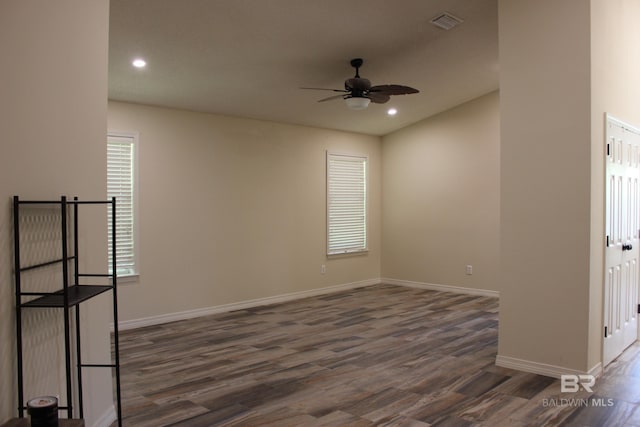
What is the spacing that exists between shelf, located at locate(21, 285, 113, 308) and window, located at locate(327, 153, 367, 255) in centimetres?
534

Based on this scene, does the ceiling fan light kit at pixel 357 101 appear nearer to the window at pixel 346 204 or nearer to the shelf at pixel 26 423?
the window at pixel 346 204

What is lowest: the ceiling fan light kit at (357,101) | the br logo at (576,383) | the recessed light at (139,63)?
the br logo at (576,383)

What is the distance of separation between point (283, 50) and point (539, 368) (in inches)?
144

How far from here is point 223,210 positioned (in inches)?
241

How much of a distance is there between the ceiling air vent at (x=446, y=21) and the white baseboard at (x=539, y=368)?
3.10 meters

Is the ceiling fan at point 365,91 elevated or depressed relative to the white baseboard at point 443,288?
elevated

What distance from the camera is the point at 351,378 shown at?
145 inches

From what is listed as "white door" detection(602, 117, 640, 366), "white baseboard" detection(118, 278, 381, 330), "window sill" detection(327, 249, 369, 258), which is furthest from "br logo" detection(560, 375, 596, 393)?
Answer: "window sill" detection(327, 249, 369, 258)

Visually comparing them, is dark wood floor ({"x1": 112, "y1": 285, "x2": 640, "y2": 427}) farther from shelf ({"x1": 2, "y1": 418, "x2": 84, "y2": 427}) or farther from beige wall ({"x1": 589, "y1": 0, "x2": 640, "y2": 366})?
shelf ({"x1": 2, "y1": 418, "x2": 84, "y2": 427})

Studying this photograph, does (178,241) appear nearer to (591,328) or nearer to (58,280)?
(58,280)

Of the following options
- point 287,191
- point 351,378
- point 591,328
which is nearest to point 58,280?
point 351,378

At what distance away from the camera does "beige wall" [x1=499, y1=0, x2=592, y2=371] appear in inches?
137

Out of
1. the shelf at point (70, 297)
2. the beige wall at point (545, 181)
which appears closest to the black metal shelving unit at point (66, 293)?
the shelf at point (70, 297)

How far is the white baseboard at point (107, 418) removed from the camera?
2.69 m
